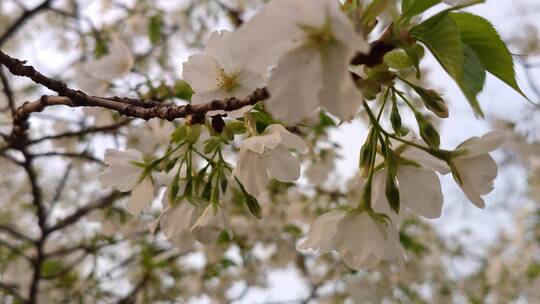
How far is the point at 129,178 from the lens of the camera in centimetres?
95

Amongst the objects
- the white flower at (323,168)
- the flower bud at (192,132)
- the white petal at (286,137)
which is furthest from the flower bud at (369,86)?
the white flower at (323,168)

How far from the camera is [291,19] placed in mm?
559

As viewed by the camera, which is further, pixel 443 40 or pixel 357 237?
pixel 357 237

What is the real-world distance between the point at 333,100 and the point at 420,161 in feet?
1.11

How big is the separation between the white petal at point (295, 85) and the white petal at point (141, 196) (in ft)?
1.59

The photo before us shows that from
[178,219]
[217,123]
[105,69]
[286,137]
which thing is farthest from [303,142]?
[105,69]

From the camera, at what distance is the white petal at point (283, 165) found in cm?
84

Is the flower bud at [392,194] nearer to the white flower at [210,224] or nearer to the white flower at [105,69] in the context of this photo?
the white flower at [210,224]

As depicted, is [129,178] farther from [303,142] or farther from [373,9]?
[373,9]

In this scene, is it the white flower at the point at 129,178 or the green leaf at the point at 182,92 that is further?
the green leaf at the point at 182,92

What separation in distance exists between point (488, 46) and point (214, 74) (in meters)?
0.42

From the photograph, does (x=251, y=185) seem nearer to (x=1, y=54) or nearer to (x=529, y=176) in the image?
(x=1, y=54)

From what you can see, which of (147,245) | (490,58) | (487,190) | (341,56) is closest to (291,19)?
(341,56)

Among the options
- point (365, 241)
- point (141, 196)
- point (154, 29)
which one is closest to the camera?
point (365, 241)
